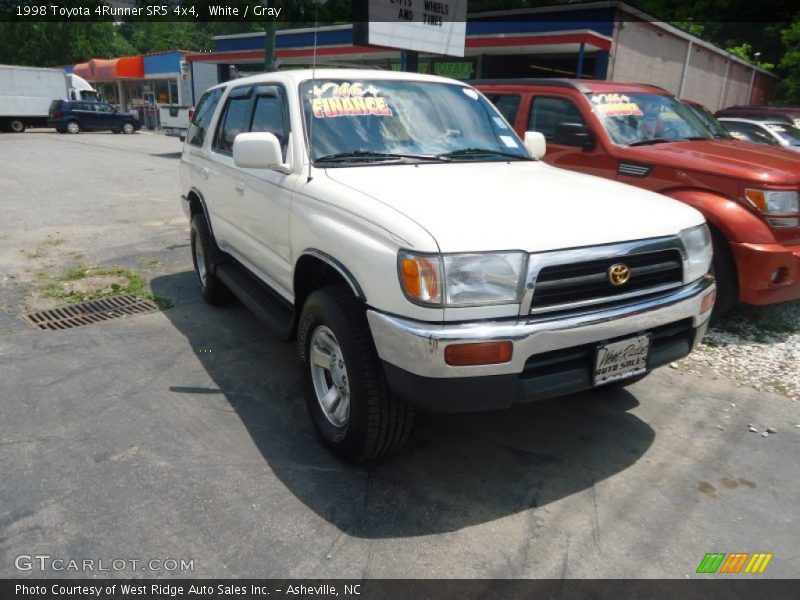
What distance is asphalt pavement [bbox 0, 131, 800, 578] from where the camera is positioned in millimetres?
2520

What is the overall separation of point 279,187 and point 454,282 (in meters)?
1.54

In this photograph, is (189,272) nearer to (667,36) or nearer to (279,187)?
(279,187)

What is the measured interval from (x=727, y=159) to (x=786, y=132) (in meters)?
8.42

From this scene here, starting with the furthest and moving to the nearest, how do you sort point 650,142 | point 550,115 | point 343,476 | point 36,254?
point 36,254 → point 550,115 → point 650,142 → point 343,476

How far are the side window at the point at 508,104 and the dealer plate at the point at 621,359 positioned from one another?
409 cm

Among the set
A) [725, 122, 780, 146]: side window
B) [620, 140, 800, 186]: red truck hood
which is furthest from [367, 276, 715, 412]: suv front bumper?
[725, 122, 780, 146]: side window

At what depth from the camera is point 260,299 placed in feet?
13.3

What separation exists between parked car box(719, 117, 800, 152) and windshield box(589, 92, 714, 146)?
5806mm

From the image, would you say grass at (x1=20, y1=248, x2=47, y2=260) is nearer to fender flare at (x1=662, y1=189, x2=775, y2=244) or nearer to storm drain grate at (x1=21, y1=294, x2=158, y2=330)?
storm drain grate at (x1=21, y1=294, x2=158, y2=330)

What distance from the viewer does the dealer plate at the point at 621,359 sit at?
8.77 ft

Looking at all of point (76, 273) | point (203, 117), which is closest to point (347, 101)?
point (203, 117)

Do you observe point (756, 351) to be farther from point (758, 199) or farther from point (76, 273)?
point (76, 273)

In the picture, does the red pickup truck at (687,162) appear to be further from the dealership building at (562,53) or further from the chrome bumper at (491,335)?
the dealership building at (562,53)

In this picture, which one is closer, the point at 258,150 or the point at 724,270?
the point at 258,150
